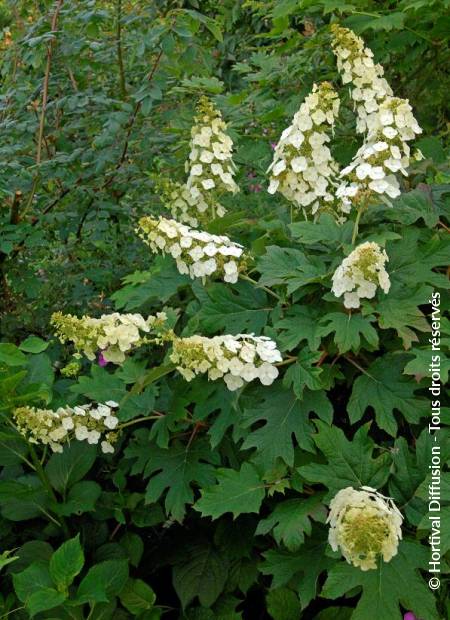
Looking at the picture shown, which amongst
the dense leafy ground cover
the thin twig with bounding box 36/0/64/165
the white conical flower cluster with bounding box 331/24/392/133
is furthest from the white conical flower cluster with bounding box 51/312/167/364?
the thin twig with bounding box 36/0/64/165

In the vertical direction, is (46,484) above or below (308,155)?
below

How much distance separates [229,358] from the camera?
175 centimetres

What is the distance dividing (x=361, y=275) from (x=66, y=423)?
0.87 meters

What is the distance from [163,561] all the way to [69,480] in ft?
1.19

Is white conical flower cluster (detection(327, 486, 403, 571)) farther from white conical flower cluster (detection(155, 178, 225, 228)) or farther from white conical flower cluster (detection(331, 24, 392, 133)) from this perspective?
white conical flower cluster (detection(155, 178, 225, 228))

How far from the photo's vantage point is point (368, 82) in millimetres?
2139

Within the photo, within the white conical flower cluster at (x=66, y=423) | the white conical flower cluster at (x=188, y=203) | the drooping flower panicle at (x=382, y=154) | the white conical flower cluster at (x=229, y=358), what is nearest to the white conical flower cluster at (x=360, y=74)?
the drooping flower panicle at (x=382, y=154)

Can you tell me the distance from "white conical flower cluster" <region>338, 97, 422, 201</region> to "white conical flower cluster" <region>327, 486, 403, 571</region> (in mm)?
774

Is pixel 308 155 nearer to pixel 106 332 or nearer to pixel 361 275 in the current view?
pixel 361 275

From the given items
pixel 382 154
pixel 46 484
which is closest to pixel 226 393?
pixel 46 484

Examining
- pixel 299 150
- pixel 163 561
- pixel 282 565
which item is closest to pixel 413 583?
pixel 282 565

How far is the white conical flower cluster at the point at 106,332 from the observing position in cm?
183

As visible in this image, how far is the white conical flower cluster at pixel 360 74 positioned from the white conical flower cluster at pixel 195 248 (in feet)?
1.85

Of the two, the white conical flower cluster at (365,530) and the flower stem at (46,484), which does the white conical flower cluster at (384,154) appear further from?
the flower stem at (46,484)
